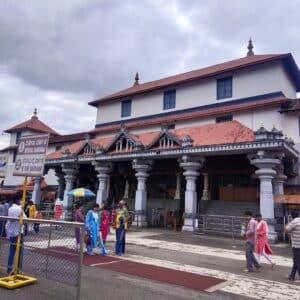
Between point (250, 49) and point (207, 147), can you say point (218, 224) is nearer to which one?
point (207, 147)

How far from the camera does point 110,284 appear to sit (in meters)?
6.96

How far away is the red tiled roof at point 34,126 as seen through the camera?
1601 inches

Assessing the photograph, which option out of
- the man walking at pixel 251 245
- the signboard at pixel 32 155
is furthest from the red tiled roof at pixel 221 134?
the signboard at pixel 32 155

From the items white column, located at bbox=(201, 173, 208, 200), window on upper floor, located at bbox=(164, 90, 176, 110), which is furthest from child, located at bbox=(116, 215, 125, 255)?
window on upper floor, located at bbox=(164, 90, 176, 110)

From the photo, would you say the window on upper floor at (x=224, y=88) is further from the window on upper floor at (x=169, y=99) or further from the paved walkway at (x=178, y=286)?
the paved walkway at (x=178, y=286)

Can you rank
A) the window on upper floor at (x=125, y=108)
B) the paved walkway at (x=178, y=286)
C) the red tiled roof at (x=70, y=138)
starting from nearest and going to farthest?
the paved walkway at (x=178, y=286) → the window on upper floor at (x=125, y=108) → the red tiled roof at (x=70, y=138)

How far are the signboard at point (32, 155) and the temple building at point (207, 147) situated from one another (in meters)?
11.7

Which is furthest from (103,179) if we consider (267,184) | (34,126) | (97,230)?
(34,126)

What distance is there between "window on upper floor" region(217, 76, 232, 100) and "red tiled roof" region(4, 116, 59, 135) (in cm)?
2514

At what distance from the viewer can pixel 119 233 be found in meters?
10.5

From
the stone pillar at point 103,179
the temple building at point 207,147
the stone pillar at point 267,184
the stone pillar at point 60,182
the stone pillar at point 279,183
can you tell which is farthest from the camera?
the stone pillar at point 60,182

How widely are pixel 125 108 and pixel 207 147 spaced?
1486 cm

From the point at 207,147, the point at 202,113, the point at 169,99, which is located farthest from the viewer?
the point at 169,99

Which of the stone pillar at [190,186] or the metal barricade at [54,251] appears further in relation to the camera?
the stone pillar at [190,186]
